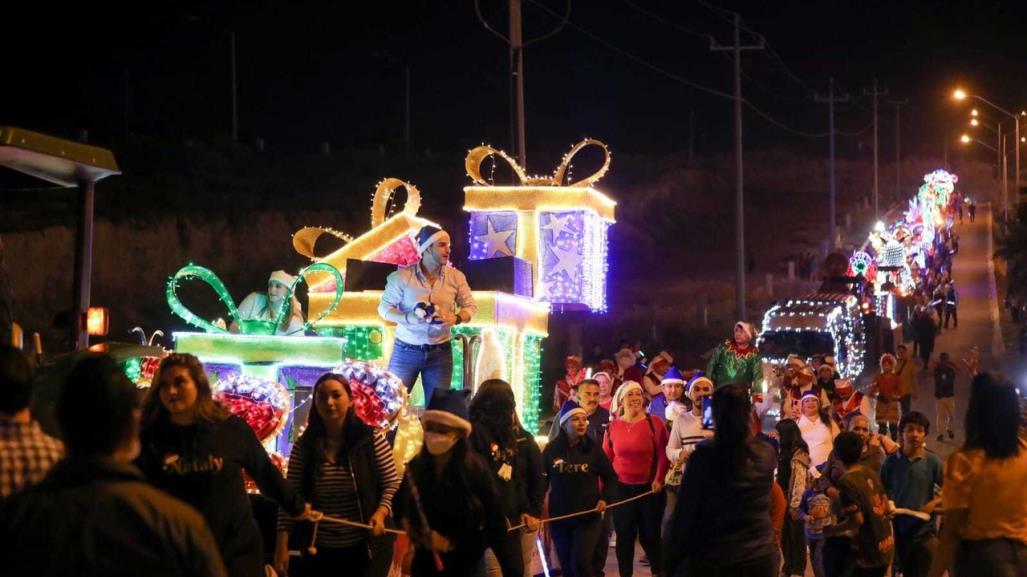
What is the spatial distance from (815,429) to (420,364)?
3921 millimetres

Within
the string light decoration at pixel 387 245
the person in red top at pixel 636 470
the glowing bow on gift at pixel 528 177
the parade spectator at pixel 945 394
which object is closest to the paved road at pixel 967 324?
the parade spectator at pixel 945 394

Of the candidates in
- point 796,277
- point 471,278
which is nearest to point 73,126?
point 796,277

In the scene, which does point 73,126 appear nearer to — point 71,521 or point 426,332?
point 426,332

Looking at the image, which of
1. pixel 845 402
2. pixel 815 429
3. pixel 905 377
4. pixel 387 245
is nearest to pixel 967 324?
pixel 905 377

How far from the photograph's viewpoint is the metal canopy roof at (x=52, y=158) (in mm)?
9484

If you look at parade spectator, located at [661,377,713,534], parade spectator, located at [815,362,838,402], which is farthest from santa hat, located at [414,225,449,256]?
parade spectator, located at [815,362,838,402]

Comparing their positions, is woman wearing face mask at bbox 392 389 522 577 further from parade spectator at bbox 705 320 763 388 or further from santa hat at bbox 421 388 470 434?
parade spectator at bbox 705 320 763 388

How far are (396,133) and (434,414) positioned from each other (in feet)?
280

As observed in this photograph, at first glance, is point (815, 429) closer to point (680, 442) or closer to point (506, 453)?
point (680, 442)

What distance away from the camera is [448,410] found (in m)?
7.93

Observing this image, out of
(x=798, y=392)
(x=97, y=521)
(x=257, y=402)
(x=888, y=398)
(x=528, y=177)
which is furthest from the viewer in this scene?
(x=888, y=398)

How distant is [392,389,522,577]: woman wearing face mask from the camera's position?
7.57 meters

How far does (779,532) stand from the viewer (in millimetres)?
11539

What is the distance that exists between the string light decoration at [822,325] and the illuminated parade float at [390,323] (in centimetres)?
1464
